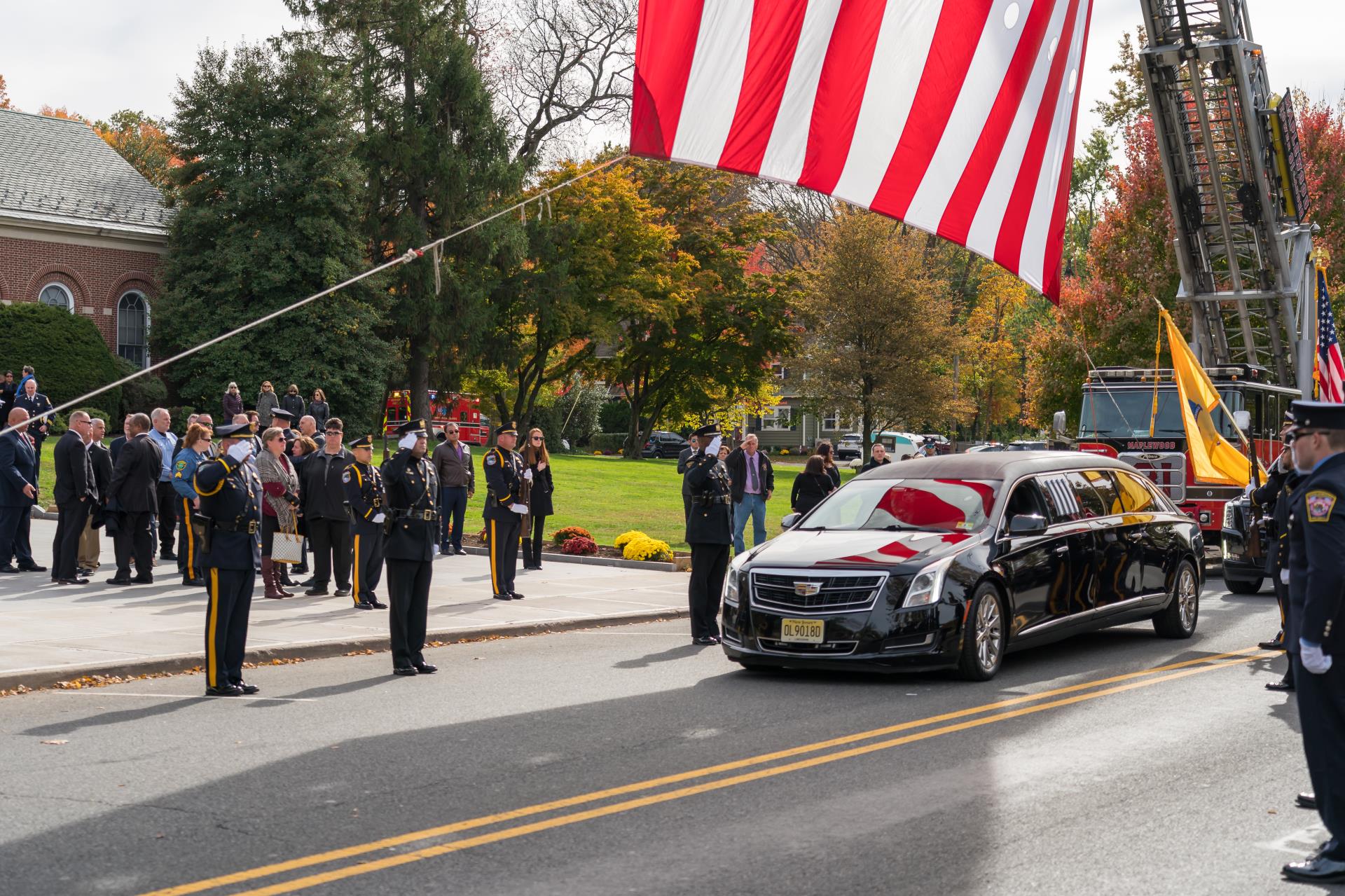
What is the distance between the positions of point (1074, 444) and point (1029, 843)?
1752 centimetres

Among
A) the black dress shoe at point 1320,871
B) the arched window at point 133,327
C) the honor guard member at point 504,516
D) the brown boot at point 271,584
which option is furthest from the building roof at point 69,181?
the black dress shoe at point 1320,871

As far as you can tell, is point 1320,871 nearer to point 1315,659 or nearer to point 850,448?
point 1315,659

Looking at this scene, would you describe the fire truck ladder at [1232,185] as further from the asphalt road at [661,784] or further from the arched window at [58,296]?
the arched window at [58,296]

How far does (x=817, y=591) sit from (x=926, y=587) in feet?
2.65

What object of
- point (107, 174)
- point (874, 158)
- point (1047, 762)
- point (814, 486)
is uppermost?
point (107, 174)

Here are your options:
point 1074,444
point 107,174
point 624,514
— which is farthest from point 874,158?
point 107,174

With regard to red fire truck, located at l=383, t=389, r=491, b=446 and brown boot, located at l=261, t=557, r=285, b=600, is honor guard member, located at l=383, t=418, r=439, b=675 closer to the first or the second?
brown boot, located at l=261, t=557, r=285, b=600

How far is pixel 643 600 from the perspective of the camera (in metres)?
16.8

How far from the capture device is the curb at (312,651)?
10.4 m

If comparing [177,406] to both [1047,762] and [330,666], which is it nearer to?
[330,666]

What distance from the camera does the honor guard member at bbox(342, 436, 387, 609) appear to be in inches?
591

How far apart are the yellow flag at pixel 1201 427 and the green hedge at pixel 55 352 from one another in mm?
29733

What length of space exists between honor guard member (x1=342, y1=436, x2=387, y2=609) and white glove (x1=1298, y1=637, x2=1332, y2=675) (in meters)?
10.9

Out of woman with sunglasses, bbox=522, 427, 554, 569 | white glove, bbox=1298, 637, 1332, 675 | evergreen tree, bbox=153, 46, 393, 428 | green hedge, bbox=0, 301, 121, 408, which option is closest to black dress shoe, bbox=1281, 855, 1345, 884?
white glove, bbox=1298, 637, 1332, 675
